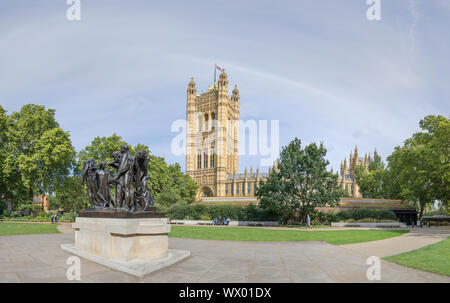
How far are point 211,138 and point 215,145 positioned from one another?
11.0 feet

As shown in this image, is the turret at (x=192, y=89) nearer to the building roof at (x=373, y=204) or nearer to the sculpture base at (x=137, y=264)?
the building roof at (x=373, y=204)

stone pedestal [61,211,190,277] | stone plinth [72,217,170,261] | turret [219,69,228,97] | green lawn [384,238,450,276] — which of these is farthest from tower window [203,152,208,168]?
stone plinth [72,217,170,261]

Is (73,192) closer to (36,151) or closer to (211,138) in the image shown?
(36,151)

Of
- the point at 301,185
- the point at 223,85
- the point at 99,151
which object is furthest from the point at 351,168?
the point at 99,151

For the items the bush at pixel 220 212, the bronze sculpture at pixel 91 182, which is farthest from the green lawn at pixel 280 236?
the bush at pixel 220 212

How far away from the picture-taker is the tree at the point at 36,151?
3303cm

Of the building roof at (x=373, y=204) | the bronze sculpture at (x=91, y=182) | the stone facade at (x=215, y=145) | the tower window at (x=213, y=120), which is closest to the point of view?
the bronze sculpture at (x=91, y=182)

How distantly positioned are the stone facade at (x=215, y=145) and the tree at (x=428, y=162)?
5186cm

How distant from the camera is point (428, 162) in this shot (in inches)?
1220

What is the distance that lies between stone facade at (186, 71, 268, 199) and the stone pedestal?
77654 mm

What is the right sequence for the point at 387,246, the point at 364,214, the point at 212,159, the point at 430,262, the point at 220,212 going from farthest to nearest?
the point at 212,159 < the point at 220,212 < the point at 364,214 < the point at 387,246 < the point at 430,262

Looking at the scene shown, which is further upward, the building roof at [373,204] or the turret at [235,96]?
the turret at [235,96]
